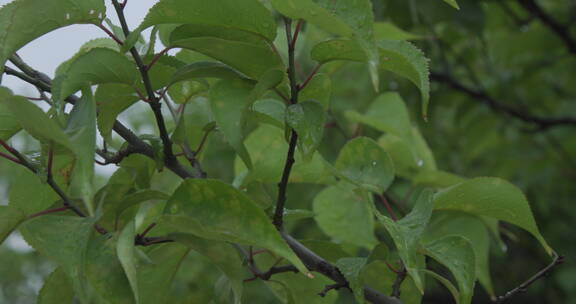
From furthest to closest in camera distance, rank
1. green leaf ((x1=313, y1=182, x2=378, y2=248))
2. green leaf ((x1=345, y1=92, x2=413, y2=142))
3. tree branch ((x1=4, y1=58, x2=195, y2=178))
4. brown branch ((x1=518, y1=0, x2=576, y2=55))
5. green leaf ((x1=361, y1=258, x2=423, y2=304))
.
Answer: brown branch ((x1=518, y1=0, x2=576, y2=55)) < green leaf ((x1=345, y1=92, x2=413, y2=142)) < green leaf ((x1=313, y1=182, x2=378, y2=248)) < green leaf ((x1=361, y1=258, x2=423, y2=304)) < tree branch ((x1=4, y1=58, x2=195, y2=178))

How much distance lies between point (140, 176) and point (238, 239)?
0.24 metres

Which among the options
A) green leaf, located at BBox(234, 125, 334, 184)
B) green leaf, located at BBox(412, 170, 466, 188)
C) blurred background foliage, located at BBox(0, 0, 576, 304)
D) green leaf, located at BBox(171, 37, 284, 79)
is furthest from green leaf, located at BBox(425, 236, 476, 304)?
blurred background foliage, located at BBox(0, 0, 576, 304)

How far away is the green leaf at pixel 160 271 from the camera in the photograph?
74 centimetres

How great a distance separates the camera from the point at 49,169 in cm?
62

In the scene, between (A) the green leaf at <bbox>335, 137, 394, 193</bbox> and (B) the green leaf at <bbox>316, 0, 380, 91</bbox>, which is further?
(A) the green leaf at <bbox>335, 137, 394, 193</bbox>

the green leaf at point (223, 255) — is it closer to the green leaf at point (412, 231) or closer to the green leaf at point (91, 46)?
the green leaf at point (412, 231)

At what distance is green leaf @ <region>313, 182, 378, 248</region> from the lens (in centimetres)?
113

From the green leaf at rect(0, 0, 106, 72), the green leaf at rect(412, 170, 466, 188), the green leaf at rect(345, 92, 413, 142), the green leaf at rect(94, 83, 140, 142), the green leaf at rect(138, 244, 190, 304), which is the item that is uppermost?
the green leaf at rect(0, 0, 106, 72)

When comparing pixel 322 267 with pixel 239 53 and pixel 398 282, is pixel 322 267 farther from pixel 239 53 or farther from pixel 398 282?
pixel 239 53

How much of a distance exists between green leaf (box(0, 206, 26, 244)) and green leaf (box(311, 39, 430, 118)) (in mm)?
310

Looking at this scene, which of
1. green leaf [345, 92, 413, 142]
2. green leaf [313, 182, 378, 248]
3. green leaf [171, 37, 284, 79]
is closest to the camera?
green leaf [171, 37, 284, 79]

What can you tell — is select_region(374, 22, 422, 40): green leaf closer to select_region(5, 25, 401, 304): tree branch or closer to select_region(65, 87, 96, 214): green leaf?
select_region(5, 25, 401, 304): tree branch

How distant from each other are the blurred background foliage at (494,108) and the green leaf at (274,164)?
360 millimetres

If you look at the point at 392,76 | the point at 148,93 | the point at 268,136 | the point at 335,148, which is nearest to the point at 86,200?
the point at 148,93
